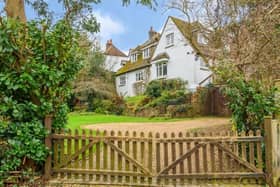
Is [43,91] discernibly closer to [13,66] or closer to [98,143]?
[13,66]

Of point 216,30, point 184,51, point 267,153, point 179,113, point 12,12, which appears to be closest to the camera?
point 267,153

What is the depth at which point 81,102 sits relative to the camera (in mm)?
29344

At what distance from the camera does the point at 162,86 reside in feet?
84.8

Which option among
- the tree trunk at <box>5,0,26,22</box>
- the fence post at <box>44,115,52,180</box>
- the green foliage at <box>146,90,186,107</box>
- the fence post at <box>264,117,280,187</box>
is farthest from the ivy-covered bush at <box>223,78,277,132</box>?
the green foliage at <box>146,90,186,107</box>

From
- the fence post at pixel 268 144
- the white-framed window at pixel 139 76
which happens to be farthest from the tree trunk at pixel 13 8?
the white-framed window at pixel 139 76

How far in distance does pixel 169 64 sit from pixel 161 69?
147cm

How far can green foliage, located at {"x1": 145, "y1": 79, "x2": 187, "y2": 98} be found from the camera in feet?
82.8

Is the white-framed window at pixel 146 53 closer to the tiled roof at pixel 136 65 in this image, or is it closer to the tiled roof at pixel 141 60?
the tiled roof at pixel 141 60

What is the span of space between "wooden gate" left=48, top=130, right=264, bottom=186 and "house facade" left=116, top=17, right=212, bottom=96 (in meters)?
18.3

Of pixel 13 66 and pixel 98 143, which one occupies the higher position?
pixel 13 66

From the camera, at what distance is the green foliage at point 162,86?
82.8 feet

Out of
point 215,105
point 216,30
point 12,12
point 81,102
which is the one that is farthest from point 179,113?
point 12,12

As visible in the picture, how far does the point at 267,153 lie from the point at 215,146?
0.91 meters

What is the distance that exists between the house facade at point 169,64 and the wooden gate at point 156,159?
1828 cm
